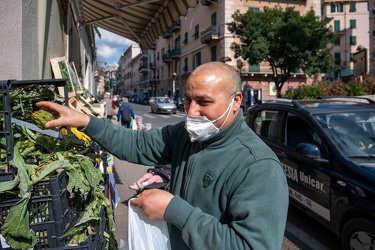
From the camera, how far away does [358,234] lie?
329cm

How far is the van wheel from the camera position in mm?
3135

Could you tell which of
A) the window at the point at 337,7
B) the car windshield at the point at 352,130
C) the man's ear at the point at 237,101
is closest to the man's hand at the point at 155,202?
the man's ear at the point at 237,101

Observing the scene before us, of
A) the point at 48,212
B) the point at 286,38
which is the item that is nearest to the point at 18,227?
the point at 48,212

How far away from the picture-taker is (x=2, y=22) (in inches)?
125

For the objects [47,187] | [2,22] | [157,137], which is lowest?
[47,187]

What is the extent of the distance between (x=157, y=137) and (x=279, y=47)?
975 inches

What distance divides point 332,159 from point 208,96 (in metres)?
2.66

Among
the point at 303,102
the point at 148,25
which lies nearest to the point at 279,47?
the point at 148,25

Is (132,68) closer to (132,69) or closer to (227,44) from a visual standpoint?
(132,69)

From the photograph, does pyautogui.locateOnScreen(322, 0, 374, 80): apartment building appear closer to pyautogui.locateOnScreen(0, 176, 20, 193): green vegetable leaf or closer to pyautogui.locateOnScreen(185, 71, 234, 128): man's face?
pyautogui.locateOnScreen(185, 71, 234, 128): man's face

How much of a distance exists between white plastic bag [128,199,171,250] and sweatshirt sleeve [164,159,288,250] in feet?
0.81

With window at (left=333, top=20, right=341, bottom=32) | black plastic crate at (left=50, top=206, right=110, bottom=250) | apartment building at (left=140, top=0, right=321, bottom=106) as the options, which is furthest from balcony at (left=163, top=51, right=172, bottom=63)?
black plastic crate at (left=50, top=206, right=110, bottom=250)

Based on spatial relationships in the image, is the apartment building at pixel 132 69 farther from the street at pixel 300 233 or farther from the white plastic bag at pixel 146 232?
the white plastic bag at pixel 146 232

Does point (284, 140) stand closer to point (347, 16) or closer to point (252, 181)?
point (252, 181)
